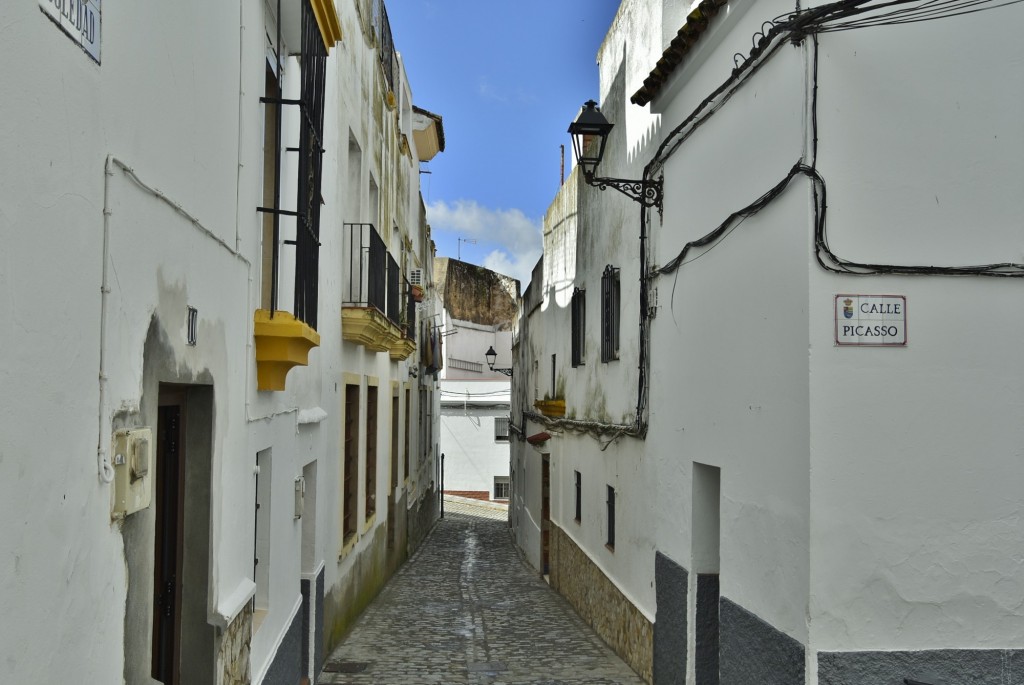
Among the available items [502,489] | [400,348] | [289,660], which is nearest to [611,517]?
[400,348]

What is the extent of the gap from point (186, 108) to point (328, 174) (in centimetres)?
Result: 471

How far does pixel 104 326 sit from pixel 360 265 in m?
7.14

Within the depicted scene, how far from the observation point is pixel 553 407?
1421cm

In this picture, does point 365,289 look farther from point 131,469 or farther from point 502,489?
point 502,489

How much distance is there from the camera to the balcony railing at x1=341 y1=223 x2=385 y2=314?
10.1m

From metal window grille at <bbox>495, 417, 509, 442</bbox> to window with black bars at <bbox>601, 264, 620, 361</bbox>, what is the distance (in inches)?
896

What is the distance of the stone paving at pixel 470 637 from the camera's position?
8.49 metres

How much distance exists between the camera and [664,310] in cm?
786

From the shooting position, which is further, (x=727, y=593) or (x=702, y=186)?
(x=702, y=186)

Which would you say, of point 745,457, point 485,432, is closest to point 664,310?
point 745,457

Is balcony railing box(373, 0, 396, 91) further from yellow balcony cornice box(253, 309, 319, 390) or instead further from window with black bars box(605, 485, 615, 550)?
yellow balcony cornice box(253, 309, 319, 390)

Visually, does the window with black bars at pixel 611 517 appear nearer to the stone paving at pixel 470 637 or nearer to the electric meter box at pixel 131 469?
the stone paving at pixel 470 637

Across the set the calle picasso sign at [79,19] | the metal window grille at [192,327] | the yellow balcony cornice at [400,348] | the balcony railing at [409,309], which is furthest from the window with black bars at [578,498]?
the calle picasso sign at [79,19]

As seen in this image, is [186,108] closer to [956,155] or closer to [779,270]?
[779,270]
